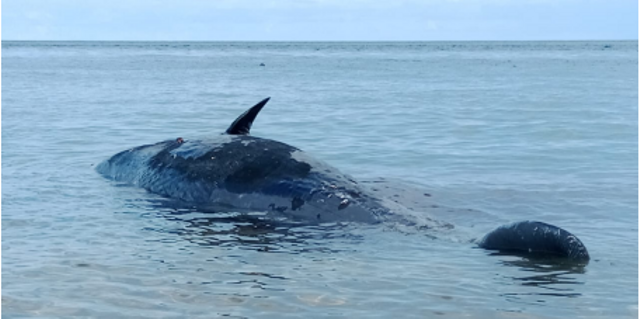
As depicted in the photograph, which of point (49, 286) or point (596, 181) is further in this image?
point (596, 181)

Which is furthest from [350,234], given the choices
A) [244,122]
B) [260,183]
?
[244,122]

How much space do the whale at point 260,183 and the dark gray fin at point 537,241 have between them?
0.01m

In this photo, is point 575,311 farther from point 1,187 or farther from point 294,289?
point 1,187

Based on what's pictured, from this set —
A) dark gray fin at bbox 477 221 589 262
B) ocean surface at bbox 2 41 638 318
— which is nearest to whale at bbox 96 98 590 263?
dark gray fin at bbox 477 221 589 262

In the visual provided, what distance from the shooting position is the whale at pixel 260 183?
9.49m

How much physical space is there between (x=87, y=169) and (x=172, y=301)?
7813 mm

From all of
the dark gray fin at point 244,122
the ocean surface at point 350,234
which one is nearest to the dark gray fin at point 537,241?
the ocean surface at point 350,234

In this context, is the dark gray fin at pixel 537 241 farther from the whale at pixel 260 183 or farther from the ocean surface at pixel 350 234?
the ocean surface at pixel 350 234

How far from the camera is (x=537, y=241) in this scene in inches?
316

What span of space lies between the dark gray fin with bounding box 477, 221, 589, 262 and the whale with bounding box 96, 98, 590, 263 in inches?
0.4

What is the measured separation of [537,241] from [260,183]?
11.5ft

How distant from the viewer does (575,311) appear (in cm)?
653

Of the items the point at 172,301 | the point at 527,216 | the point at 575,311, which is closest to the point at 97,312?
the point at 172,301

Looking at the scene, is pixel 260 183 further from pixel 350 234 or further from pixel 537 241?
pixel 537 241
